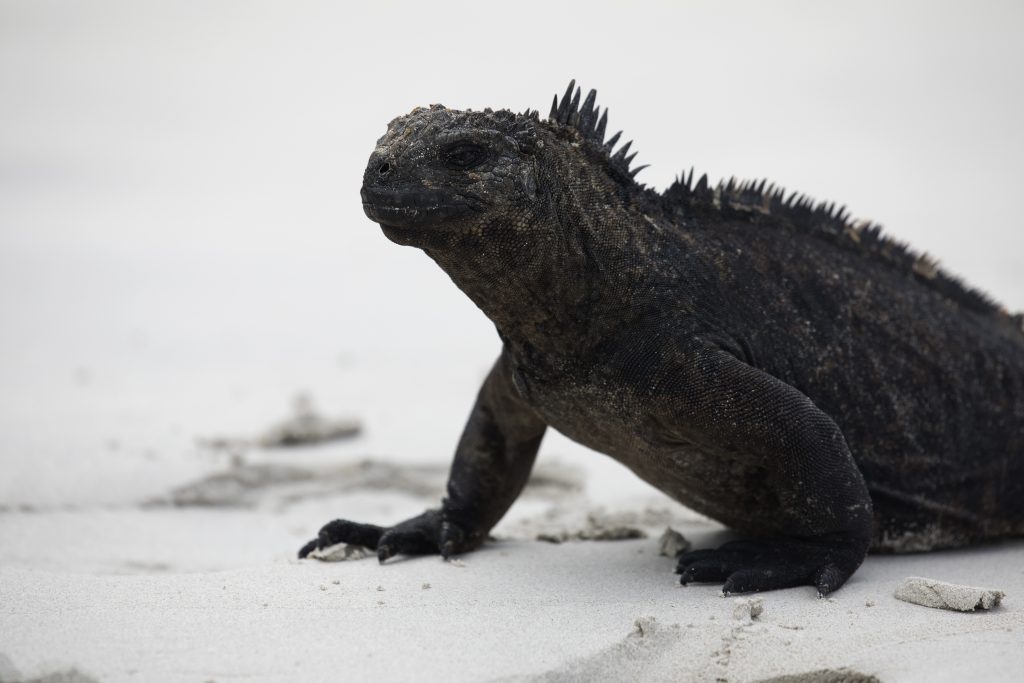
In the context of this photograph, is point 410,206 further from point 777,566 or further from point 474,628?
point 777,566

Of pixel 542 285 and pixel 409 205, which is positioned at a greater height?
pixel 409 205

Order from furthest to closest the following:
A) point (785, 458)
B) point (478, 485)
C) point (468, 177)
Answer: point (478, 485), point (785, 458), point (468, 177)

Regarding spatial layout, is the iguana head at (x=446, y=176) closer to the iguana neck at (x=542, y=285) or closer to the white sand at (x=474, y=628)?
the iguana neck at (x=542, y=285)

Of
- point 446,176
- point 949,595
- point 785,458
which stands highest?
point 446,176

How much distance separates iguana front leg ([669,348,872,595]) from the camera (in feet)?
13.0

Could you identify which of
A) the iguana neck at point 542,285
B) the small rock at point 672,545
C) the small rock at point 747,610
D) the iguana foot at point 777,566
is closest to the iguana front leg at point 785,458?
the iguana foot at point 777,566

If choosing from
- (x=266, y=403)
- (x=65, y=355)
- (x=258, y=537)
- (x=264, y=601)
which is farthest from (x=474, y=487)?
(x=65, y=355)

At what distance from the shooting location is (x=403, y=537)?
472cm

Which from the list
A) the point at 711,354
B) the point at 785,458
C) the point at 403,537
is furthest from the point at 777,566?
the point at 403,537

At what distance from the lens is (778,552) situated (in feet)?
13.7

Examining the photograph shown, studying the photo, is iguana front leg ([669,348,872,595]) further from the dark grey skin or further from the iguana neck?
the iguana neck

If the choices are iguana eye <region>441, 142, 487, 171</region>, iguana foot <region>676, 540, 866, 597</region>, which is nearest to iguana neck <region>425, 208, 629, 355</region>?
iguana eye <region>441, 142, 487, 171</region>

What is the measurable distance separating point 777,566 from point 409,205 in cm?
200

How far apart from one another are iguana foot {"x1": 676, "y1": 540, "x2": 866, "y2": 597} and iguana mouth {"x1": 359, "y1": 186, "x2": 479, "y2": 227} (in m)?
1.72
